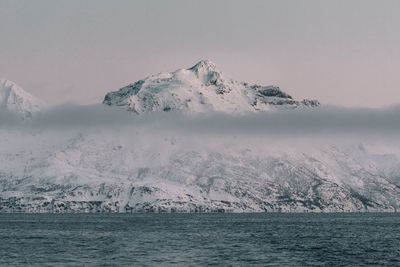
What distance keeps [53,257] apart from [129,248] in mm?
29259

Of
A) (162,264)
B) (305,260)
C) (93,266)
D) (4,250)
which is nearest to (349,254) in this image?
(305,260)

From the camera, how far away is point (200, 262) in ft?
537

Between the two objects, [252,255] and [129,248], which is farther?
[129,248]

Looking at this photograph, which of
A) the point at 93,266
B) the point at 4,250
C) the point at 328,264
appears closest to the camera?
the point at 93,266

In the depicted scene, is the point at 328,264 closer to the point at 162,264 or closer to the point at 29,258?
the point at 162,264

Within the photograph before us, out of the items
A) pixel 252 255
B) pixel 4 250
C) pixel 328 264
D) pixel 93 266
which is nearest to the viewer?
pixel 93 266

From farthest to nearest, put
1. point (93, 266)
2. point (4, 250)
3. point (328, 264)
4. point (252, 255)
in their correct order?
point (4, 250)
point (252, 255)
point (328, 264)
point (93, 266)

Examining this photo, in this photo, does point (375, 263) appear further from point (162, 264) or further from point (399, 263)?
point (162, 264)

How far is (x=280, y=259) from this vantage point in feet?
566

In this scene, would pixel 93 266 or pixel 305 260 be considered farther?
pixel 305 260

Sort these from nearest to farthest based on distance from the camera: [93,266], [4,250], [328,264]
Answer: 1. [93,266]
2. [328,264]
3. [4,250]

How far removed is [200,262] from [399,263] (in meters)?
44.1

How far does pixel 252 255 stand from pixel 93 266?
4363cm

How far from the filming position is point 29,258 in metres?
172
